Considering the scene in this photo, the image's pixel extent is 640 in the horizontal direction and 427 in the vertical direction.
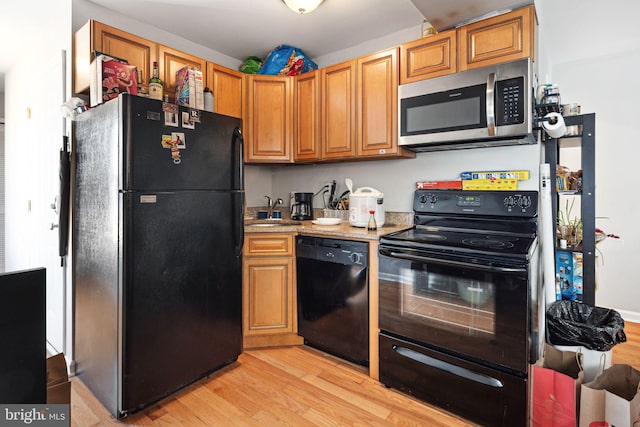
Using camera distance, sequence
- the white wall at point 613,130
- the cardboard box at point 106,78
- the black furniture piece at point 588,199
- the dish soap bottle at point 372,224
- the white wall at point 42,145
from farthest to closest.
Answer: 1. the white wall at point 613,130
2. the dish soap bottle at point 372,224
3. the white wall at point 42,145
4. the black furniture piece at point 588,199
5. the cardboard box at point 106,78

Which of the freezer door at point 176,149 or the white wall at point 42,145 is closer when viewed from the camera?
the freezer door at point 176,149

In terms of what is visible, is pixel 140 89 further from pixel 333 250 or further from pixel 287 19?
pixel 333 250

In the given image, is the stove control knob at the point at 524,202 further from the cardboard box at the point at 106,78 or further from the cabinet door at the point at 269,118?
the cardboard box at the point at 106,78

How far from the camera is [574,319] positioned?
6.28 feet

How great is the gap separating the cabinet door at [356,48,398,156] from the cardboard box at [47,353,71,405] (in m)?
2.09

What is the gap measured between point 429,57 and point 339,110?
0.74 metres

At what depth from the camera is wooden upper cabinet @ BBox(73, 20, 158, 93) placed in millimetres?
1922

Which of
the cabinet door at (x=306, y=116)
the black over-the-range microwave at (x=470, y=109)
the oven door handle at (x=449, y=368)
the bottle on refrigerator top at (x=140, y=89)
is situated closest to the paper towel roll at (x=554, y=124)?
the black over-the-range microwave at (x=470, y=109)

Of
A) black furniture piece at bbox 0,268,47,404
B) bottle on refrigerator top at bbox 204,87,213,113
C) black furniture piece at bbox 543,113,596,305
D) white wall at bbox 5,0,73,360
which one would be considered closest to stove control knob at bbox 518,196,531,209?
black furniture piece at bbox 543,113,596,305

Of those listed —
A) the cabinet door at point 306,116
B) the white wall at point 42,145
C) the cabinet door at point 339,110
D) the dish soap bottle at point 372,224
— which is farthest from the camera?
the cabinet door at point 306,116

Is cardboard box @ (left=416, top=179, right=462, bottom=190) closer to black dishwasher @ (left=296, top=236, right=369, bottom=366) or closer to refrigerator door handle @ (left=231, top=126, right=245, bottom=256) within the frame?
black dishwasher @ (left=296, top=236, right=369, bottom=366)

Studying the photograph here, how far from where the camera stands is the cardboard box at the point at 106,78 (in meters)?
1.79

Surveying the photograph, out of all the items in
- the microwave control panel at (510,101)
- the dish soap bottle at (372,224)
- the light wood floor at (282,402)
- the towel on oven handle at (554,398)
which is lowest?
the light wood floor at (282,402)

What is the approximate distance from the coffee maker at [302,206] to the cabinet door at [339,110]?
443mm
